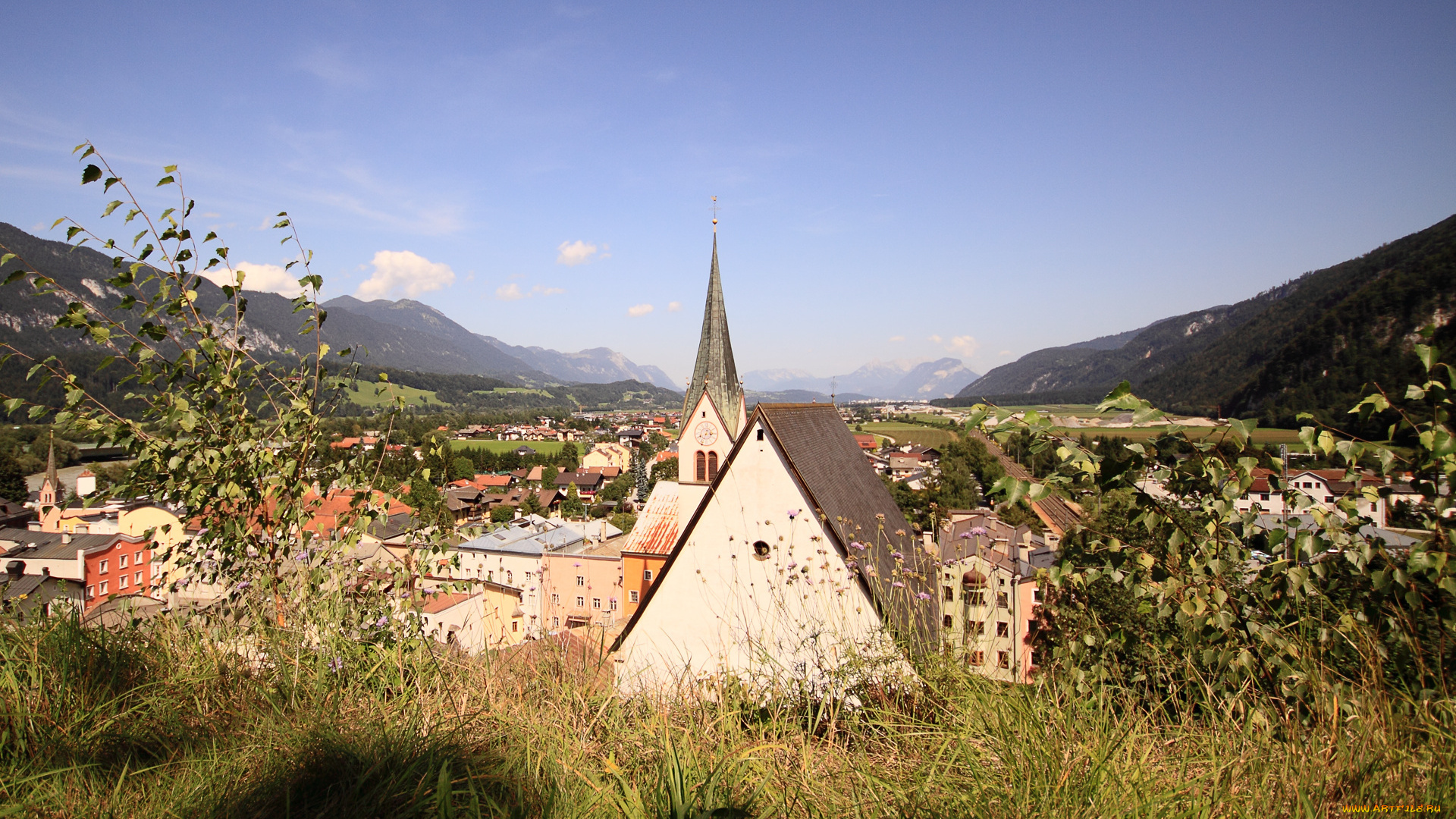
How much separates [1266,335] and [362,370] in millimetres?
172231

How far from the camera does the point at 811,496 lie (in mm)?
7570

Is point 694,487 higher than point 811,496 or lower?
lower

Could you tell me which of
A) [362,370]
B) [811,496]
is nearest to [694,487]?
[811,496]

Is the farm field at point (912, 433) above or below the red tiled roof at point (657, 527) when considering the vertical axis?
below

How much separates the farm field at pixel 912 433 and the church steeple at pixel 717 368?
3398 inches

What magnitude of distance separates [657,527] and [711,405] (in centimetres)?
476

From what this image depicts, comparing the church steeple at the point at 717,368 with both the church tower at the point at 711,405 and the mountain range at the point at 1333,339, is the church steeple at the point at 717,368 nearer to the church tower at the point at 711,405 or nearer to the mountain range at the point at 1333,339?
the church tower at the point at 711,405

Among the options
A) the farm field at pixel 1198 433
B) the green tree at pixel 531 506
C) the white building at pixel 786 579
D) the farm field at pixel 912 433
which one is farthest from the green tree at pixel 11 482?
the farm field at pixel 912 433

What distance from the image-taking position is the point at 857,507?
9.41 metres

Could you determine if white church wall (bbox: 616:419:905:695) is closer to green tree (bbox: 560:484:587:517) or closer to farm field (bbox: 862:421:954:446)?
green tree (bbox: 560:484:587:517)

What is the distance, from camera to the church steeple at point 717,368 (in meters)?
21.9

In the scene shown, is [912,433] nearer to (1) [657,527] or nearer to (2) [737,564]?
(1) [657,527]

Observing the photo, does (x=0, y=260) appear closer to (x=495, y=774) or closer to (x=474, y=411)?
(x=495, y=774)

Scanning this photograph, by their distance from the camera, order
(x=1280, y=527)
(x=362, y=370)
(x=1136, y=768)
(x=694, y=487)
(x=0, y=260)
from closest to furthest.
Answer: (x=1136, y=768) → (x=1280, y=527) → (x=0, y=260) → (x=362, y=370) → (x=694, y=487)
